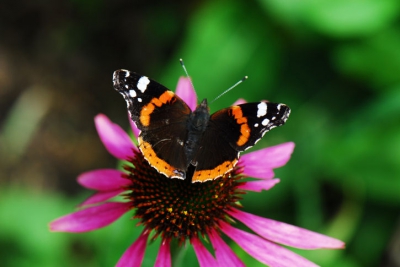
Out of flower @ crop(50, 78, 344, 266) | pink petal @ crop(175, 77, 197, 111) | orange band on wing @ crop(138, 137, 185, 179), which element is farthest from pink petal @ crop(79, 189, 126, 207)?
pink petal @ crop(175, 77, 197, 111)

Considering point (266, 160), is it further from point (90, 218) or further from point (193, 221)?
point (90, 218)

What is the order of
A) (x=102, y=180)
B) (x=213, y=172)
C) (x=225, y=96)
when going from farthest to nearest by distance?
(x=225, y=96)
(x=102, y=180)
(x=213, y=172)

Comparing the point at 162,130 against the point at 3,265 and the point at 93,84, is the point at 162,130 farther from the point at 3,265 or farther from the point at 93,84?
the point at 93,84

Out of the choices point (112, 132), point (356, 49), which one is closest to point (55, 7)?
point (356, 49)

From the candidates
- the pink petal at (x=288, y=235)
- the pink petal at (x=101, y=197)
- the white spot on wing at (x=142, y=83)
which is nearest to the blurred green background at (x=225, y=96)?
the pink petal at (x=101, y=197)

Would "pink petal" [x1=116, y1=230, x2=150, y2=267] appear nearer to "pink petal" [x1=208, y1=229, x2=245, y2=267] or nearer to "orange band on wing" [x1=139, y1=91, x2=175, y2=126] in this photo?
"pink petal" [x1=208, y1=229, x2=245, y2=267]

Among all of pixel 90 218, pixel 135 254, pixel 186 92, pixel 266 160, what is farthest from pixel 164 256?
pixel 186 92

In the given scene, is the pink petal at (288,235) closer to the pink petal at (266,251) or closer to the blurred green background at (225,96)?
the pink petal at (266,251)
